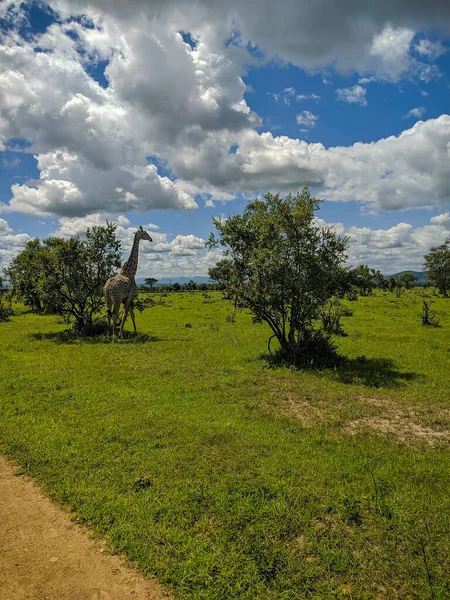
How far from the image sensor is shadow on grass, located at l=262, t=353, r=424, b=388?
571 inches

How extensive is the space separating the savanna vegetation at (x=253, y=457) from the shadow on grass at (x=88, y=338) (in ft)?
14.7

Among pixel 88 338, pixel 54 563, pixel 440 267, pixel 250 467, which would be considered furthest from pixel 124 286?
pixel 440 267

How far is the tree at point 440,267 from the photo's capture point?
6606 cm

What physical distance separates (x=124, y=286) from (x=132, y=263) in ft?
5.87

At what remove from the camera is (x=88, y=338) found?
23.0 meters

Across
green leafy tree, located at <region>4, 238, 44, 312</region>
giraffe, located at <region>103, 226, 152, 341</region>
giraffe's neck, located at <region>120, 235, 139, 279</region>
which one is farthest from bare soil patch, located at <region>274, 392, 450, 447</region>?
green leafy tree, located at <region>4, 238, 44, 312</region>

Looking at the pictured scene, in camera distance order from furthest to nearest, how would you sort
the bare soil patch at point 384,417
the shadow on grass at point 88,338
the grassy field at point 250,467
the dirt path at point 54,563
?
the shadow on grass at point 88,338 < the bare soil patch at point 384,417 < the grassy field at point 250,467 < the dirt path at point 54,563

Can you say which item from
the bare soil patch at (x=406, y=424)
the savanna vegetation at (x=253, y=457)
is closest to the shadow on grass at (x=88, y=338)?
the savanna vegetation at (x=253, y=457)

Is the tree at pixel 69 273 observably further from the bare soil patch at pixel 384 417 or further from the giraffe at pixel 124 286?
the bare soil patch at pixel 384 417

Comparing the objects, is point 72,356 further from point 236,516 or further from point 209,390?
point 236,516

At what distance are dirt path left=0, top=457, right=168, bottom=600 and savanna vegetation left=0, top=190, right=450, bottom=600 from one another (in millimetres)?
262

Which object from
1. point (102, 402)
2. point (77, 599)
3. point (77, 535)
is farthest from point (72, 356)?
point (77, 599)

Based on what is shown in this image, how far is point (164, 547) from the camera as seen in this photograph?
5523 mm

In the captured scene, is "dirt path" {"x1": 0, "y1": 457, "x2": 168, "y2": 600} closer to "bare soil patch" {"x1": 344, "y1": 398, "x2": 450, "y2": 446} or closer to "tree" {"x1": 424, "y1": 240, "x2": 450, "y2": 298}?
"bare soil patch" {"x1": 344, "y1": 398, "x2": 450, "y2": 446}
